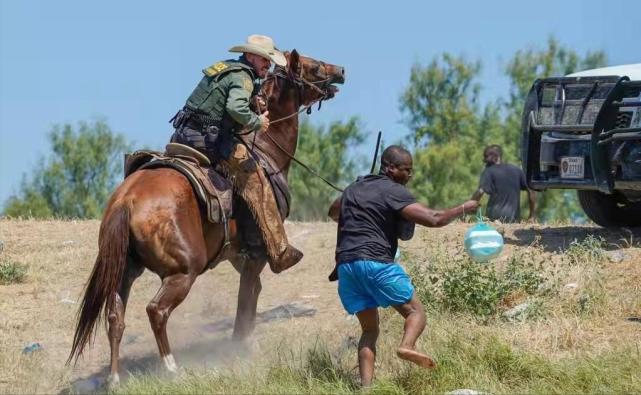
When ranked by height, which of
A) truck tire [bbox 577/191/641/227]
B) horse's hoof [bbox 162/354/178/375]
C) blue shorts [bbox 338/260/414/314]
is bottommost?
horse's hoof [bbox 162/354/178/375]

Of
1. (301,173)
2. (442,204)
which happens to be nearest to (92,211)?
(301,173)

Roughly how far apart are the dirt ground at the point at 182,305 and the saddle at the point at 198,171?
48.2 inches

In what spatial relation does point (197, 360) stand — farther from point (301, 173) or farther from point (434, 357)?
point (301, 173)

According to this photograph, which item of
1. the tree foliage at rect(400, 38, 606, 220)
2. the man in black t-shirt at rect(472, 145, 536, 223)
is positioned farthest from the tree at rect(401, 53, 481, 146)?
the man in black t-shirt at rect(472, 145, 536, 223)

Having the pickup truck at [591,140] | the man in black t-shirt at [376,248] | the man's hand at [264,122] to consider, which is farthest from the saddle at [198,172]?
the pickup truck at [591,140]

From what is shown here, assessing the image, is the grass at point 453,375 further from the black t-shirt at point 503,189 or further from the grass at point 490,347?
the black t-shirt at point 503,189

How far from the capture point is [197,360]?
34.8ft

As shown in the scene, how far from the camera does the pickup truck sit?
Answer: 12203 millimetres

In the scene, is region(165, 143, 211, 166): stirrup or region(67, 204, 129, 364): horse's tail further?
region(165, 143, 211, 166): stirrup

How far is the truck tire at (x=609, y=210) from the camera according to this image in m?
13.7

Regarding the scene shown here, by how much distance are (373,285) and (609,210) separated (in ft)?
19.2

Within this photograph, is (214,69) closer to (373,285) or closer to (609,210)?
(373,285)

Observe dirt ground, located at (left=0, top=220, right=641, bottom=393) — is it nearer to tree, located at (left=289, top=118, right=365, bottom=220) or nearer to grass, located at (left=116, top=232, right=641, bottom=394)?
grass, located at (left=116, top=232, right=641, bottom=394)

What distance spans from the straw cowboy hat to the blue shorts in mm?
2705
